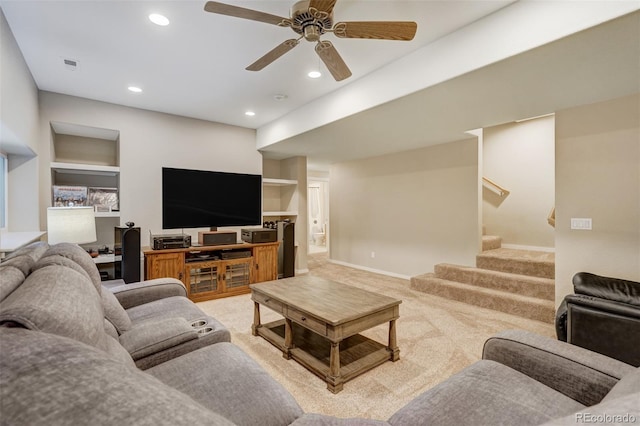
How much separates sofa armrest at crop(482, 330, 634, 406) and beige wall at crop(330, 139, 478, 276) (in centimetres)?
322

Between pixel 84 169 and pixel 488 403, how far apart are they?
4.74 m

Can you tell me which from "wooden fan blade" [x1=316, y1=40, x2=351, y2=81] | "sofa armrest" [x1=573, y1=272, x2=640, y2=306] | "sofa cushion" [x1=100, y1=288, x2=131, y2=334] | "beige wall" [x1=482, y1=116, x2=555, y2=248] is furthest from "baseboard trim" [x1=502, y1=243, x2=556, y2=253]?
"sofa cushion" [x1=100, y1=288, x2=131, y2=334]

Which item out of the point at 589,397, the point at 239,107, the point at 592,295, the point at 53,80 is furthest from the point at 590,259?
the point at 53,80

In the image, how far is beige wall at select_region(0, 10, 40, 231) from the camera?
7.09 ft

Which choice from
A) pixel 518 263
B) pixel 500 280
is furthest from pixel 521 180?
pixel 500 280

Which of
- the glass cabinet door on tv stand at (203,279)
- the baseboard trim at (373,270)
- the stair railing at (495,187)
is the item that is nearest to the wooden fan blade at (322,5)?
the glass cabinet door on tv stand at (203,279)

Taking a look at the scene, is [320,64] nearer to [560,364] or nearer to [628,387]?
[560,364]

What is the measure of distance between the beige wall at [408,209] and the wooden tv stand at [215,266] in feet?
7.28

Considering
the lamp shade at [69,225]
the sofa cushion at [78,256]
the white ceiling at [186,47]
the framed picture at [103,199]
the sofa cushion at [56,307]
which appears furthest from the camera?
the framed picture at [103,199]

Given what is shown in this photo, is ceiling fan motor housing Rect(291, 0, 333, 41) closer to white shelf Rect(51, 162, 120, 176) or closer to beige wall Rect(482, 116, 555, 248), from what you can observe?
white shelf Rect(51, 162, 120, 176)

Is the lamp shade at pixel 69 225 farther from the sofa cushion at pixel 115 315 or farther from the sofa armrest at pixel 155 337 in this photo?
the sofa armrest at pixel 155 337

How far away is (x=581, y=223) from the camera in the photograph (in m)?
3.00

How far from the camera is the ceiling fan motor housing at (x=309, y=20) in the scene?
5.64 ft

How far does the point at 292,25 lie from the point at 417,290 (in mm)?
3924
